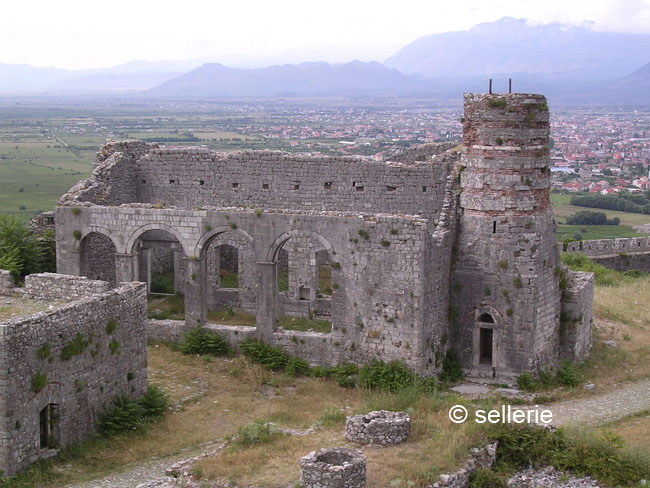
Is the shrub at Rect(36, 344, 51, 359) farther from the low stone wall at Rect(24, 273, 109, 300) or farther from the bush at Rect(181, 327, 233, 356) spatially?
the bush at Rect(181, 327, 233, 356)

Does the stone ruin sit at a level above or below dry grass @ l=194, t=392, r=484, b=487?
above

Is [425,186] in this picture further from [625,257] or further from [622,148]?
[622,148]

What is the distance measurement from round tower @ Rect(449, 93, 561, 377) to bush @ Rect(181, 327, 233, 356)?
18.7ft

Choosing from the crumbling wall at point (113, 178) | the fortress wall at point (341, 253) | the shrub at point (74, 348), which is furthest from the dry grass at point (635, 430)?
the crumbling wall at point (113, 178)

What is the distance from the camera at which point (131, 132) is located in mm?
126312

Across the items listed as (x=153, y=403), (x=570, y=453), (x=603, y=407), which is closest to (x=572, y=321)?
Result: (x=603, y=407)

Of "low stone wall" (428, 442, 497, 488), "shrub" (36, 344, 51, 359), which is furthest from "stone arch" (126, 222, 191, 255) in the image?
"low stone wall" (428, 442, 497, 488)

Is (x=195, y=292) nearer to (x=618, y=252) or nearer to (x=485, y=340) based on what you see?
(x=485, y=340)

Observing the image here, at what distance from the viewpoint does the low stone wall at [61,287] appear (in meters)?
18.1

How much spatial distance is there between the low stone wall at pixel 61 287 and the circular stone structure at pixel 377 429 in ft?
18.9

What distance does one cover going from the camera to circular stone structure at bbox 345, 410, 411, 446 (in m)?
15.7

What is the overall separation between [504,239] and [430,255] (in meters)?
1.91

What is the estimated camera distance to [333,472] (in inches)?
535

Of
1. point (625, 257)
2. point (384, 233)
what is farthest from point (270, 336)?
point (625, 257)
